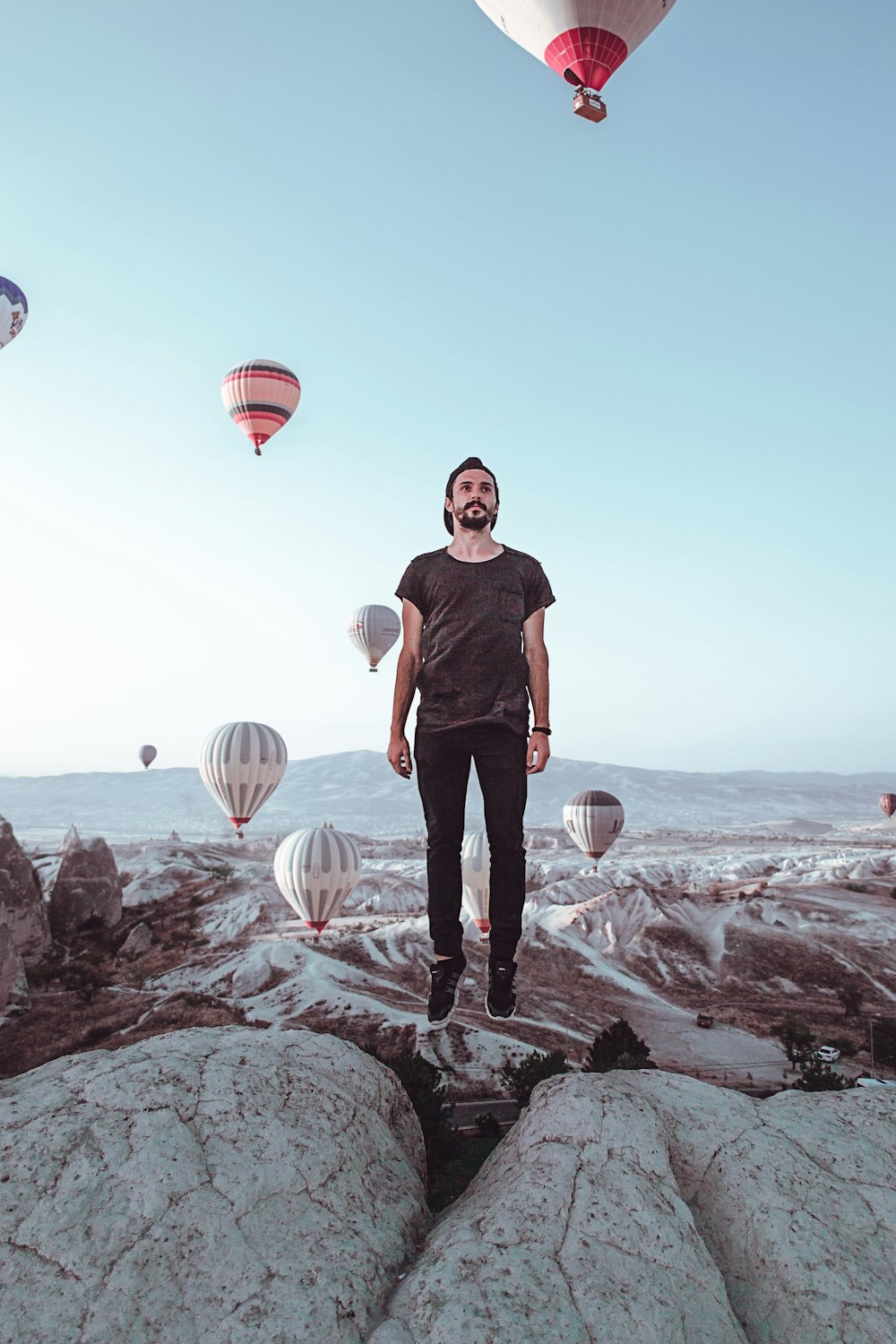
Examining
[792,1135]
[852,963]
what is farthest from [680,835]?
[792,1135]

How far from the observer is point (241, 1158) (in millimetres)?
5871

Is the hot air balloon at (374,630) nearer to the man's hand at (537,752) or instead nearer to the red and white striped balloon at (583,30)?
the red and white striped balloon at (583,30)

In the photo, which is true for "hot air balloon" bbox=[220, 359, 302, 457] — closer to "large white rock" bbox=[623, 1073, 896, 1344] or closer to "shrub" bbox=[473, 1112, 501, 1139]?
"shrub" bbox=[473, 1112, 501, 1139]

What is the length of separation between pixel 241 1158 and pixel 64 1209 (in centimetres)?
132

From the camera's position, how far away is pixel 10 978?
103 ft

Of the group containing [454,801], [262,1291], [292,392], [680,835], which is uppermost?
[292,392]

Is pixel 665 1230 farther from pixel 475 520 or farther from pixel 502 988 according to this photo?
pixel 475 520

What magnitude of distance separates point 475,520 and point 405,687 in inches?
65.0

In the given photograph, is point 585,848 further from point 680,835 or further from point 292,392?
point 680,835

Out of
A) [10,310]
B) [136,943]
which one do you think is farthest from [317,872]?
[10,310]

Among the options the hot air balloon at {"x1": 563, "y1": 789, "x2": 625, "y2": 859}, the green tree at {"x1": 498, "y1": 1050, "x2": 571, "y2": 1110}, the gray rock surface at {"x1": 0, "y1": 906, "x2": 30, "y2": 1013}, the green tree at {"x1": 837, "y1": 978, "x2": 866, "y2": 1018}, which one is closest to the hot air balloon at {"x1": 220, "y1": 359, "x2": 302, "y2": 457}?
the gray rock surface at {"x1": 0, "y1": 906, "x2": 30, "y2": 1013}

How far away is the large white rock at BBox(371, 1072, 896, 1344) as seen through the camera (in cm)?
493

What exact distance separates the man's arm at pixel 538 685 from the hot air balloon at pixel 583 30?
788 inches

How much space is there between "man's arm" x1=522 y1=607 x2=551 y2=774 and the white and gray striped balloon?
28.0 metres
